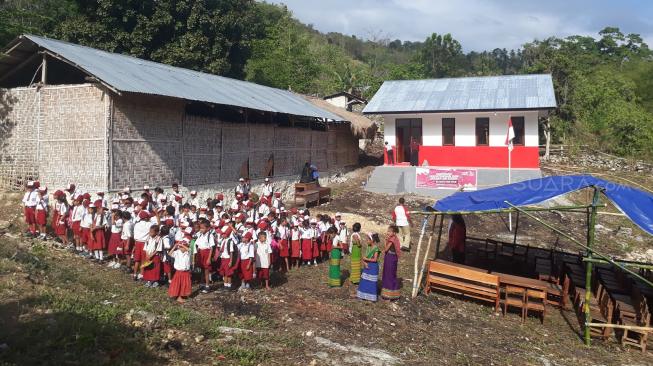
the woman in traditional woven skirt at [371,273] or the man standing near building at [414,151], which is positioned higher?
the man standing near building at [414,151]

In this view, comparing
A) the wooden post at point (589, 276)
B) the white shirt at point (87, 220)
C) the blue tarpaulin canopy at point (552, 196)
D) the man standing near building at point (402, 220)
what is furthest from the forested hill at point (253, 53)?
the wooden post at point (589, 276)

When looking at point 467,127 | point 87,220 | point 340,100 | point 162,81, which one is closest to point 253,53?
point 340,100

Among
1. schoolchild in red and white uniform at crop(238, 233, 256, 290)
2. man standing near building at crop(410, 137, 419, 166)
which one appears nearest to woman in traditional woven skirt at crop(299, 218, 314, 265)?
schoolchild in red and white uniform at crop(238, 233, 256, 290)

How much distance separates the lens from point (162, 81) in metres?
13.6

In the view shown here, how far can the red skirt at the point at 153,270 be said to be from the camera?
29.0 feet

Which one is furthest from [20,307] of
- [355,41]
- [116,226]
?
[355,41]

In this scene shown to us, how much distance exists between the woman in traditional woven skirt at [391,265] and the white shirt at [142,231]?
4649 millimetres

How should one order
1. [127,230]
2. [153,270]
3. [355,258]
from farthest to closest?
[355,258]
[127,230]
[153,270]

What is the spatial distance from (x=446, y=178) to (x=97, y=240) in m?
14.2

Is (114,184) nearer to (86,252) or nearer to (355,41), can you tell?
(86,252)

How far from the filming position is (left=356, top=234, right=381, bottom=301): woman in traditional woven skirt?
352 inches

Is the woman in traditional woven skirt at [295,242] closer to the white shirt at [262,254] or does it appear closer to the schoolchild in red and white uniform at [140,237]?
the white shirt at [262,254]

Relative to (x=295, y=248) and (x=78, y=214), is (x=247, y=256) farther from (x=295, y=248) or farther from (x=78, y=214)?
(x=78, y=214)

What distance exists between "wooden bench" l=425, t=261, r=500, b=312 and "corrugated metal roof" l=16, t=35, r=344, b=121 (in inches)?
311
